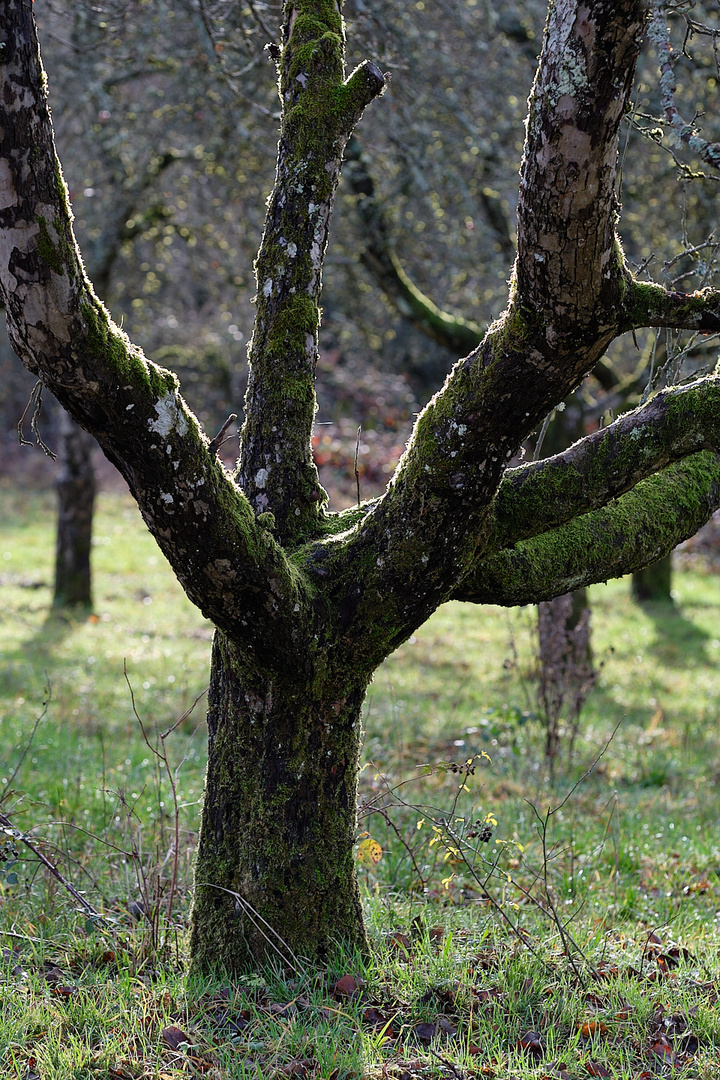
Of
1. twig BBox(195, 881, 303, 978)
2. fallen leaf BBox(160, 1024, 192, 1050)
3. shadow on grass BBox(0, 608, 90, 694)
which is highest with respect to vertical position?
shadow on grass BBox(0, 608, 90, 694)

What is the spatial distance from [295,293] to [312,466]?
0.63 m

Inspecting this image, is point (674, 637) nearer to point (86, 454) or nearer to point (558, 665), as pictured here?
point (558, 665)

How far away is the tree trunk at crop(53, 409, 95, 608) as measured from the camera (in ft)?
36.3

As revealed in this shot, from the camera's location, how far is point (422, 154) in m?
7.98

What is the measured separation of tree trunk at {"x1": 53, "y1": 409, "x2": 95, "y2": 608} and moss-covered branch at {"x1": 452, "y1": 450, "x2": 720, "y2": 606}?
341 inches

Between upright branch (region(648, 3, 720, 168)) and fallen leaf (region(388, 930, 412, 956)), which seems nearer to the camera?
upright branch (region(648, 3, 720, 168))

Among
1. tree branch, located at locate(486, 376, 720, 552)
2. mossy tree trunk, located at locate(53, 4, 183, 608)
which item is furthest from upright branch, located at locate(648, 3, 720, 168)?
mossy tree trunk, located at locate(53, 4, 183, 608)

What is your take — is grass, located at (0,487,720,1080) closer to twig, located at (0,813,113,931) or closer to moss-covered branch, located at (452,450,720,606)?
twig, located at (0,813,113,931)

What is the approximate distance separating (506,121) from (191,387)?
36.1 feet

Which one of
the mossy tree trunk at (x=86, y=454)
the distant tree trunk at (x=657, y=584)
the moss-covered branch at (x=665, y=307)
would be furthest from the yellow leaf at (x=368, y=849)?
the distant tree trunk at (x=657, y=584)

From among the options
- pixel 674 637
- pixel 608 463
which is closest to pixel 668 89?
pixel 608 463

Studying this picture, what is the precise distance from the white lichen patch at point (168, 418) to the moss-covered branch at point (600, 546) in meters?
1.21

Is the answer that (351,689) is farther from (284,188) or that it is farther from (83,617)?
(83,617)

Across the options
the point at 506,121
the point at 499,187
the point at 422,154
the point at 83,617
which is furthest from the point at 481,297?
the point at 83,617
